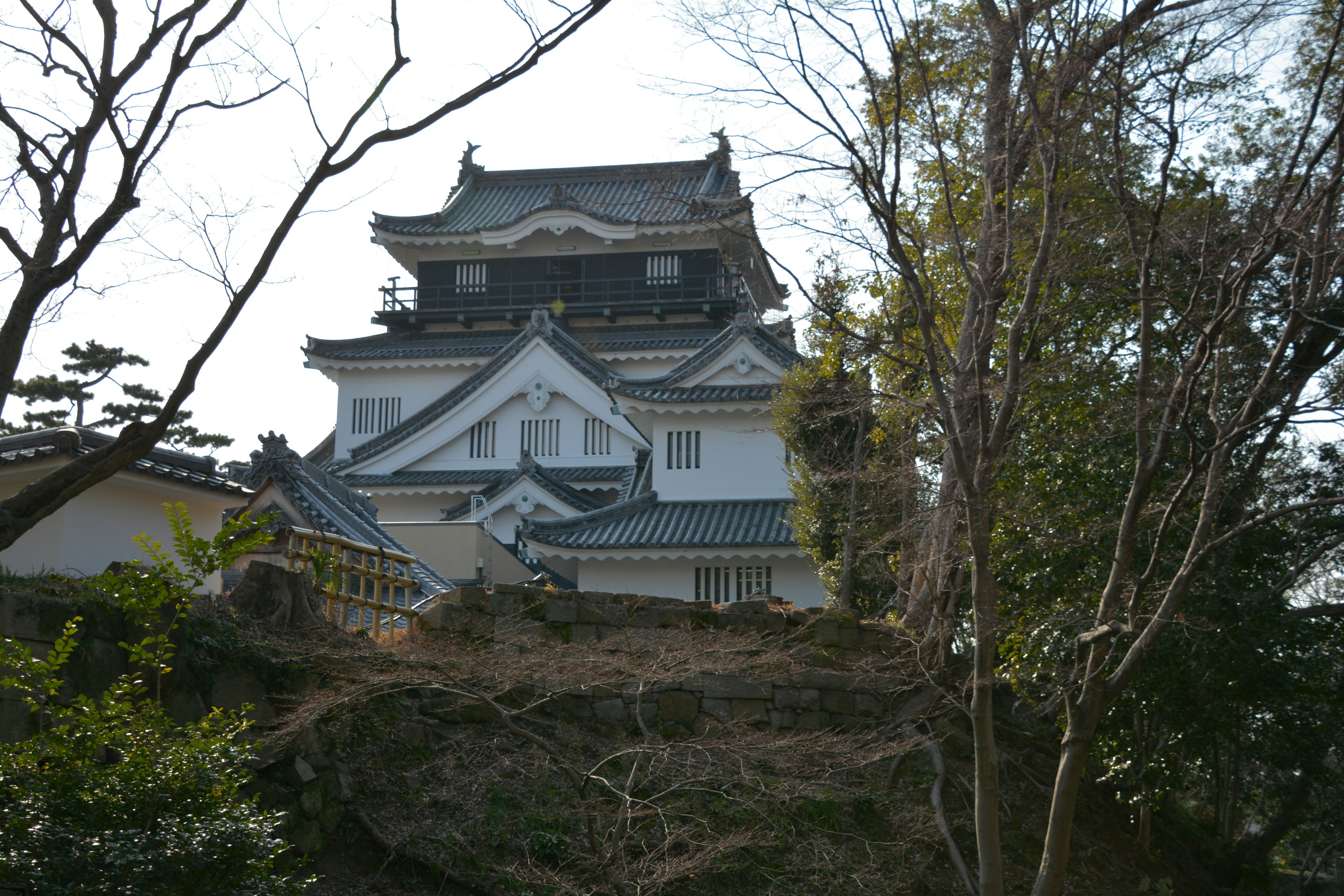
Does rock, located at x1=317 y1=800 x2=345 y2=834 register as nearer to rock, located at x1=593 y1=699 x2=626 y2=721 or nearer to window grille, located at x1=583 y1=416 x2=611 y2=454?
rock, located at x1=593 y1=699 x2=626 y2=721

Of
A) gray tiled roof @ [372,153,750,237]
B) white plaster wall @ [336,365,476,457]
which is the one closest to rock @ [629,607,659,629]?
gray tiled roof @ [372,153,750,237]

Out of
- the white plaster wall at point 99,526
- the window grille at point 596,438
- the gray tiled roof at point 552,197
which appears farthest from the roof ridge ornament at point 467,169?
the white plaster wall at point 99,526

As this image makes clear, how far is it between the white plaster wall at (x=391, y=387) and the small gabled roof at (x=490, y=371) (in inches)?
129

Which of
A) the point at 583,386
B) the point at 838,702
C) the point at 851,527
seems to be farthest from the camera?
the point at 583,386

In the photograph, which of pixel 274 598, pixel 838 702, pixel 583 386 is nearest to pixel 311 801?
pixel 274 598

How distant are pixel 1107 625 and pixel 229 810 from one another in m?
5.57

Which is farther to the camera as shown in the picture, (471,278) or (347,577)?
(471,278)

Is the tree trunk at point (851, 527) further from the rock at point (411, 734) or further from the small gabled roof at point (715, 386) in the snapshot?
the rock at point (411, 734)

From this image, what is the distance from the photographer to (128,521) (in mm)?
10039

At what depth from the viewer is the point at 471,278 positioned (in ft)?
94.7

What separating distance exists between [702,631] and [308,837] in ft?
13.5

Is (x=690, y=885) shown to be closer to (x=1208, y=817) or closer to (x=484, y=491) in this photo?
(x=1208, y=817)

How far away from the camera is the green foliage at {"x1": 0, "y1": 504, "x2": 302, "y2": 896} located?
4988 mm

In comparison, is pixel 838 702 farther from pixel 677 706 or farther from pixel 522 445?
pixel 522 445
